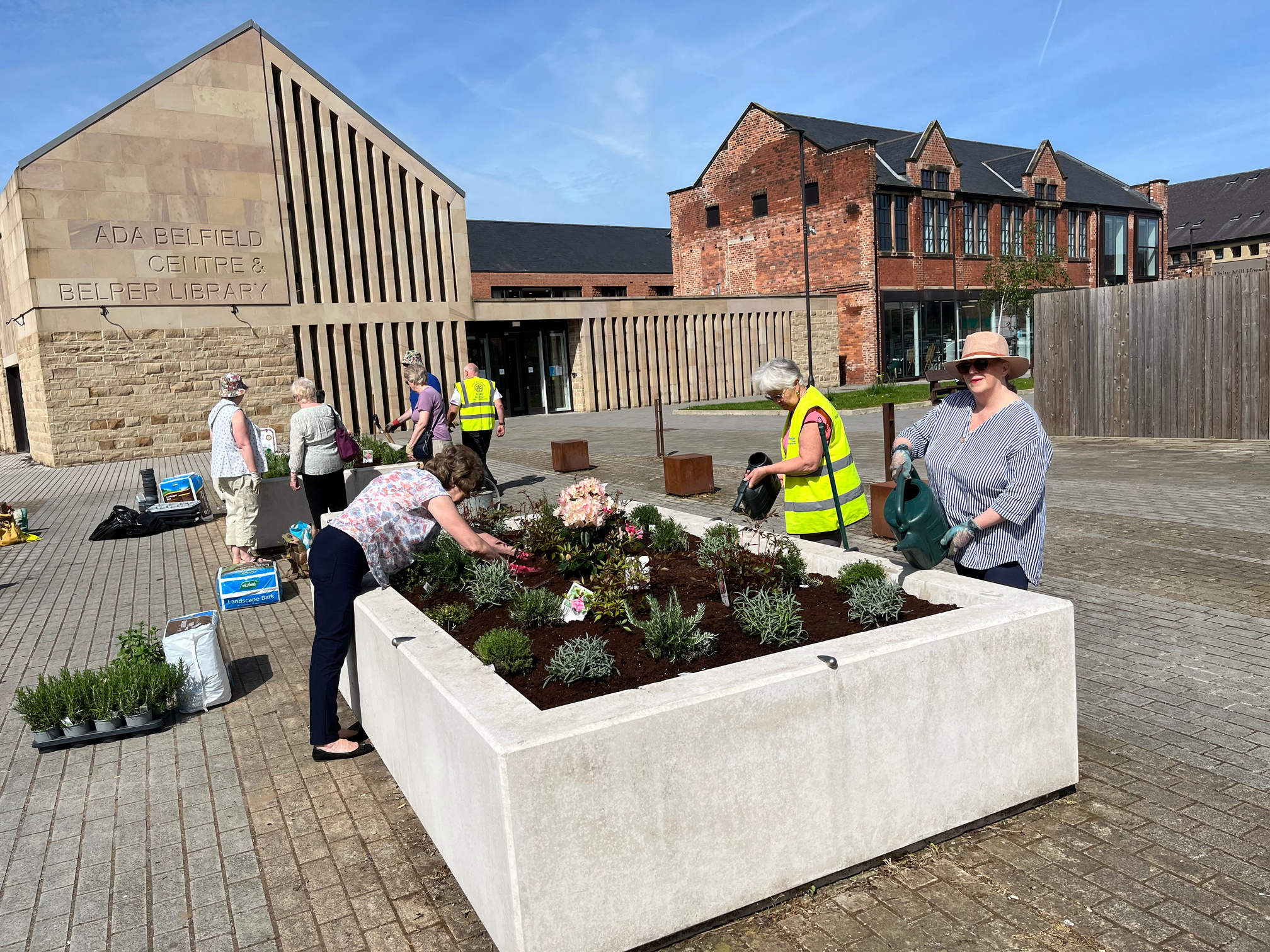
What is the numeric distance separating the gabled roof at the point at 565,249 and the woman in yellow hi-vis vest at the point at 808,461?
126ft

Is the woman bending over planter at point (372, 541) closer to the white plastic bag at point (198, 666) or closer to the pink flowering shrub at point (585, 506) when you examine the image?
the pink flowering shrub at point (585, 506)

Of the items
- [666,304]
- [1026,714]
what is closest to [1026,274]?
[666,304]

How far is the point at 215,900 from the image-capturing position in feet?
11.8

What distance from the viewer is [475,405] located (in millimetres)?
11586

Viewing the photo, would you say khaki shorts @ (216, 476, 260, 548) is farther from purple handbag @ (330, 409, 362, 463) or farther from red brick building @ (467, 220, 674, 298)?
red brick building @ (467, 220, 674, 298)

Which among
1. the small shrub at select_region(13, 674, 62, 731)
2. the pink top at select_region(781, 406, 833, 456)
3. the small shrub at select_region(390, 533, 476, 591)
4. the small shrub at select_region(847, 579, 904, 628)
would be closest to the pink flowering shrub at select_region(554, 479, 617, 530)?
the small shrub at select_region(390, 533, 476, 591)

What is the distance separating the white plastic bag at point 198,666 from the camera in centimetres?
555

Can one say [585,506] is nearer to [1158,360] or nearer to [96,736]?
[96,736]

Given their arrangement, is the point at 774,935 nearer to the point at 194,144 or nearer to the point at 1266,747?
the point at 1266,747

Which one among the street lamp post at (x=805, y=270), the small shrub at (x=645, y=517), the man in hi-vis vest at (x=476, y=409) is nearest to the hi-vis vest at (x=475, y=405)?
the man in hi-vis vest at (x=476, y=409)

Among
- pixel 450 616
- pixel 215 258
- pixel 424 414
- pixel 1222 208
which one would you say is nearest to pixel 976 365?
pixel 450 616

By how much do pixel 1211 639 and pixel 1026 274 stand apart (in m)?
36.9

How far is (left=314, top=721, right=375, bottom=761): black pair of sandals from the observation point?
4828 millimetres

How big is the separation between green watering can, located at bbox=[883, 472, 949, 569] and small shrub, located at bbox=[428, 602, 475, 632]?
6.88 feet
